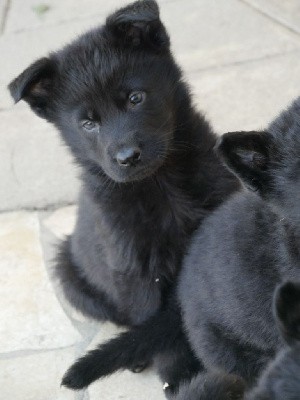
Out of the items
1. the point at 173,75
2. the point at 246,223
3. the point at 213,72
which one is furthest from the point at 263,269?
the point at 213,72

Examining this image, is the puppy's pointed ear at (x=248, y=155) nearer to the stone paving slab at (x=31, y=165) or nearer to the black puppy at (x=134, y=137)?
the black puppy at (x=134, y=137)

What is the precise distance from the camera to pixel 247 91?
4809mm

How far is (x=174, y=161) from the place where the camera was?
359cm

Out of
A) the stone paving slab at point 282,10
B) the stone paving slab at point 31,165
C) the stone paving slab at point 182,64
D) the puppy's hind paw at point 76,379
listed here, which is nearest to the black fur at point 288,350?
the puppy's hind paw at point 76,379

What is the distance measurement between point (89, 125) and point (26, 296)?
107 centimetres

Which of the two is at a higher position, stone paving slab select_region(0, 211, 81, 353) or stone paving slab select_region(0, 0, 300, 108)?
stone paving slab select_region(0, 0, 300, 108)

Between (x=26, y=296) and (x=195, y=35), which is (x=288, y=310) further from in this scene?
(x=195, y=35)

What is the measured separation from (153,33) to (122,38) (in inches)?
5.9

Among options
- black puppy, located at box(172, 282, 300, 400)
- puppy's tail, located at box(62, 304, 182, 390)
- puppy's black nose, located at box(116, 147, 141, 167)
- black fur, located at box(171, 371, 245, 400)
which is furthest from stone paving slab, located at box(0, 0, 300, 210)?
black puppy, located at box(172, 282, 300, 400)

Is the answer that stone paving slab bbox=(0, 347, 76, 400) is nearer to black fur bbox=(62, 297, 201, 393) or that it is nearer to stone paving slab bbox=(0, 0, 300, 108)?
black fur bbox=(62, 297, 201, 393)

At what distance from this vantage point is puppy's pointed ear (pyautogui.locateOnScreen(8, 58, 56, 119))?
10.5ft

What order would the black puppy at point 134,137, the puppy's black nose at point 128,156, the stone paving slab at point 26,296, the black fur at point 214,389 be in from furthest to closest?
the stone paving slab at point 26,296 < the black puppy at point 134,137 < the puppy's black nose at point 128,156 < the black fur at point 214,389

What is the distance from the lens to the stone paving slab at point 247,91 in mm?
4602

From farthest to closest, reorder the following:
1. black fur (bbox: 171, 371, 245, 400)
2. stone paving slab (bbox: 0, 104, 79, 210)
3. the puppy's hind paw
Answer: stone paving slab (bbox: 0, 104, 79, 210) < the puppy's hind paw < black fur (bbox: 171, 371, 245, 400)
